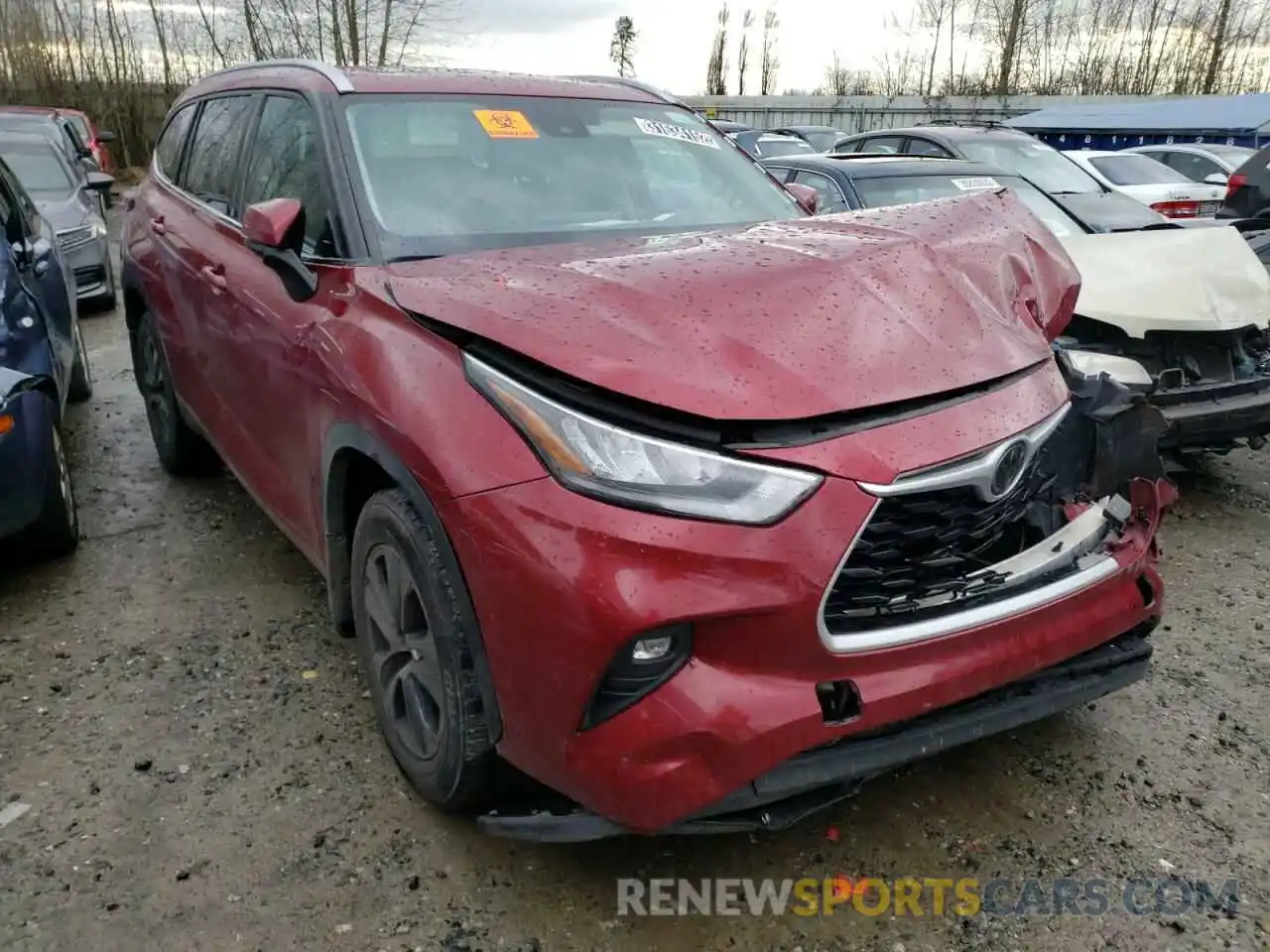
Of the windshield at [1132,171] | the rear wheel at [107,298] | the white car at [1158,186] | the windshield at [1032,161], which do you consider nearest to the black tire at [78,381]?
the rear wheel at [107,298]

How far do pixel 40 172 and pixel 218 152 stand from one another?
22.9 feet

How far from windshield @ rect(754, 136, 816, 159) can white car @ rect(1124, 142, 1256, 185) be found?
489 cm

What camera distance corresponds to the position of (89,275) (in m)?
8.88

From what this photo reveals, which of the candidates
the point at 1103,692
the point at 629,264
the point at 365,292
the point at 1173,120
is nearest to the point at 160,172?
the point at 365,292

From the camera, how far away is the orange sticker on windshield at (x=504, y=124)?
3.09 metres

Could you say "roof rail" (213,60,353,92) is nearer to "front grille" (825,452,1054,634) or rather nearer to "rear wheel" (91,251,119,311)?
"front grille" (825,452,1054,634)

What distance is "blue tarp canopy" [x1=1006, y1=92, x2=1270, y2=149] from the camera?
1720 cm

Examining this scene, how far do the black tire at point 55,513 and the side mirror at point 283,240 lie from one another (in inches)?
62.0

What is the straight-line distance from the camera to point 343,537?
2703 millimetres

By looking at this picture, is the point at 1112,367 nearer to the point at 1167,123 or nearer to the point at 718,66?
the point at 1167,123

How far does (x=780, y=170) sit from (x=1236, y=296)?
3.09 meters

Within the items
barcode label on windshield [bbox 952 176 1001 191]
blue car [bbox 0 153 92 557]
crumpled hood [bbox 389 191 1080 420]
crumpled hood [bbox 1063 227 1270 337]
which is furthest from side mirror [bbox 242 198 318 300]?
barcode label on windshield [bbox 952 176 1001 191]

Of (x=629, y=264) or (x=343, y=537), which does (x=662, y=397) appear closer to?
(x=629, y=264)

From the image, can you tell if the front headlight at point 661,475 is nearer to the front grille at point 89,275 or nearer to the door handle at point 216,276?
the door handle at point 216,276
